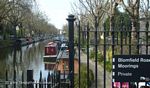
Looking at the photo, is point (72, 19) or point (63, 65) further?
point (63, 65)

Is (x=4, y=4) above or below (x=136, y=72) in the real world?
above

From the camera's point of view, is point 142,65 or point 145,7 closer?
point 142,65

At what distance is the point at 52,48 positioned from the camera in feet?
157

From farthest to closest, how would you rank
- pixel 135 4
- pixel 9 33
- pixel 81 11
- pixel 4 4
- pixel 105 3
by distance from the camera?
pixel 9 33
pixel 4 4
pixel 81 11
pixel 105 3
pixel 135 4

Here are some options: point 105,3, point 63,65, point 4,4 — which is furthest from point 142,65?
point 4,4

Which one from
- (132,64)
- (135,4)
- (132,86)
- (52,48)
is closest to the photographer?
(132,64)

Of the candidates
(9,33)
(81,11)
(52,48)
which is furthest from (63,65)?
(9,33)

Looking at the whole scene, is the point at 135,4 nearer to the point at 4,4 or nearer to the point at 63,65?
the point at 63,65

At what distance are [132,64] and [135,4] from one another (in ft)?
24.8

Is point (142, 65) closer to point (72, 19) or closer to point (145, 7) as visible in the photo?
point (72, 19)

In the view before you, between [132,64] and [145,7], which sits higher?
[145,7]

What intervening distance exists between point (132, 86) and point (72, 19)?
80.2 inches

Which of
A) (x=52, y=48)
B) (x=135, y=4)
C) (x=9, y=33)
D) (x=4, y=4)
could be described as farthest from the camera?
(x=9, y=33)

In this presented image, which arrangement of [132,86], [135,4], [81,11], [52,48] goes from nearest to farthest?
[132,86]
[135,4]
[52,48]
[81,11]
